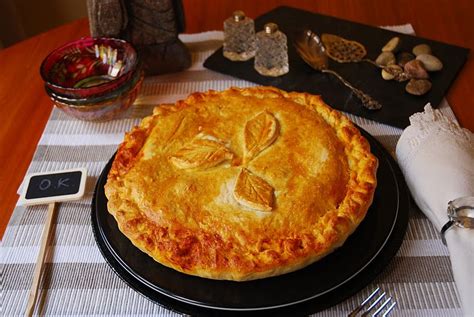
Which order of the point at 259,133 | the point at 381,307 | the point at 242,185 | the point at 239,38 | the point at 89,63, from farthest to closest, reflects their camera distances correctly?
the point at 239,38 < the point at 89,63 < the point at 259,133 < the point at 242,185 < the point at 381,307

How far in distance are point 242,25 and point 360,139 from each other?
0.66m

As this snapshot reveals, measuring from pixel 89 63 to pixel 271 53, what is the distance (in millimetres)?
571

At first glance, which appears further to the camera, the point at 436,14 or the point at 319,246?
the point at 436,14

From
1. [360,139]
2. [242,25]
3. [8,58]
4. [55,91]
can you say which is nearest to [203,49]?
[242,25]

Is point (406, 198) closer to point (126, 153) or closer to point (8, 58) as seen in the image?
point (126, 153)

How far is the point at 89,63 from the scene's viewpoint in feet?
5.05

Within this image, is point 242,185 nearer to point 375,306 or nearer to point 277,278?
point 277,278

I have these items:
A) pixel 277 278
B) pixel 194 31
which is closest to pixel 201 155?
pixel 277 278

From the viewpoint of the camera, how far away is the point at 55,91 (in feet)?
4.56

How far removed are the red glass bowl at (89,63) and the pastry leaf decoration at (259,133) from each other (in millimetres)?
447

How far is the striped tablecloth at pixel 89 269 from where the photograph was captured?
100cm

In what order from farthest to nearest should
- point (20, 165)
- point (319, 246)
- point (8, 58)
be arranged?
point (8, 58) < point (20, 165) < point (319, 246)

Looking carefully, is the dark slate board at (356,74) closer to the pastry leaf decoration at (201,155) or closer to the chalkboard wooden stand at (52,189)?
the pastry leaf decoration at (201,155)

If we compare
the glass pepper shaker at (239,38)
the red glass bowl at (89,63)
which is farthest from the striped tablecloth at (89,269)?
the glass pepper shaker at (239,38)
